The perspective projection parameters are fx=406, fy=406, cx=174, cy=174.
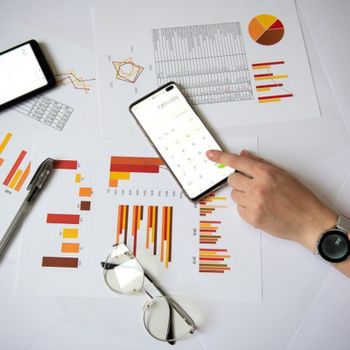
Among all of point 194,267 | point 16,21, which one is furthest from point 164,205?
point 16,21

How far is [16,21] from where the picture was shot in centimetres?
97

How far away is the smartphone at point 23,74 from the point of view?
0.92 meters

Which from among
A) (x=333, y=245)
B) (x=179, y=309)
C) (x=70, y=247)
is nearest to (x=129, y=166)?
(x=70, y=247)

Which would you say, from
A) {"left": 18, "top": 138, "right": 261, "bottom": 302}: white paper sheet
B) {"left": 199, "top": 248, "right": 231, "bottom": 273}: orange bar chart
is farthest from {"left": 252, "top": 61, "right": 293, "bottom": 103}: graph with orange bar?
{"left": 199, "top": 248, "right": 231, "bottom": 273}: orange bar chart

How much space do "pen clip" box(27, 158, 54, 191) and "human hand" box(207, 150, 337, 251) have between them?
14.8 inches

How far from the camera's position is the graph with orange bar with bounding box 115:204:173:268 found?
855 millimetres

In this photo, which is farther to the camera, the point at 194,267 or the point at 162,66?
the point at 162,66

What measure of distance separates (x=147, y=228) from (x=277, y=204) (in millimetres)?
278

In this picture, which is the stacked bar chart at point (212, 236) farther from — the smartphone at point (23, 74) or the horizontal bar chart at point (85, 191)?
the smartphone at point (23, 74)

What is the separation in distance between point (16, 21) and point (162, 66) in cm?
37

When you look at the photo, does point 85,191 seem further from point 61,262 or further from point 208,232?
point 208,232

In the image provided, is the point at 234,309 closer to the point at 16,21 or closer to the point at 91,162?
the point at 91,162

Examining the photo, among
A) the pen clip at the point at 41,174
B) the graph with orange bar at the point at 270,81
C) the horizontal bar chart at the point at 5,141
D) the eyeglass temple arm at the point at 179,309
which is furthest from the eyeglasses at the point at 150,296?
the graph with orange bar at the point at 270,81

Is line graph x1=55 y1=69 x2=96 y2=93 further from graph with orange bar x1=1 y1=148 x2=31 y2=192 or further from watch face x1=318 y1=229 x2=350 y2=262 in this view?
watch face x1=318 y1=229 x2=350 y2=262
